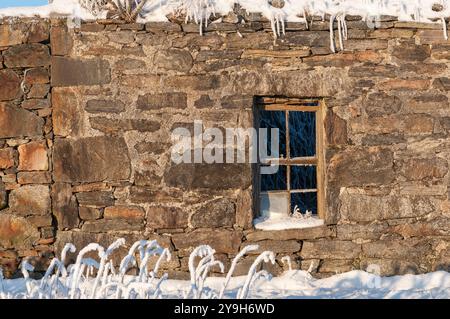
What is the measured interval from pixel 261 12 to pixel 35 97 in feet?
6.21

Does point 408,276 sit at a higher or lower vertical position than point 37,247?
lower

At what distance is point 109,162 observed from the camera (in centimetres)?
443

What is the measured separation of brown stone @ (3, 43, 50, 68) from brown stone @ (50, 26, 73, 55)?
0.24 ft

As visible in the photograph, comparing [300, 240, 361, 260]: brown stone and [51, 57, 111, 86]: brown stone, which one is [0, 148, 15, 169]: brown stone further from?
[300, 240, 361, 260]: brown stone

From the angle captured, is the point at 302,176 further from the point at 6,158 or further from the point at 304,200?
the point at 6,158

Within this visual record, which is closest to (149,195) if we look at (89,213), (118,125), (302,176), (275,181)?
(89,213)

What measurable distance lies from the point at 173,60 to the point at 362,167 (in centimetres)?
172

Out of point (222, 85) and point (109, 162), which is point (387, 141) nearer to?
point (222, 85)

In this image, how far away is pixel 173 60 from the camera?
4477 mm

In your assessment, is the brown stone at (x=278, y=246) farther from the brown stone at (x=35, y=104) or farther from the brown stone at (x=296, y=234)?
the brown stone at (x=35, y=104)

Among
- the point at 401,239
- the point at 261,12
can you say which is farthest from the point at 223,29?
the point at 401,239

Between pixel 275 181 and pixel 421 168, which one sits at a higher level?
pixel 421 168

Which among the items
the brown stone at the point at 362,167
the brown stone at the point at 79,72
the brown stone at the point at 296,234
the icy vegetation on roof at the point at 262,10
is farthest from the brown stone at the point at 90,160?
the brown stone at the point at 362,167

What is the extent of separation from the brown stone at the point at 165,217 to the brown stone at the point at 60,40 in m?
1.40
